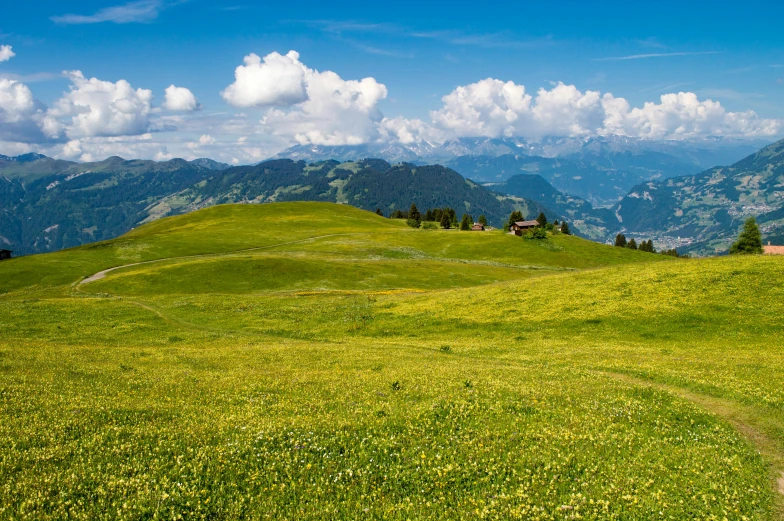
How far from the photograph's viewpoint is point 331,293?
67.6 m

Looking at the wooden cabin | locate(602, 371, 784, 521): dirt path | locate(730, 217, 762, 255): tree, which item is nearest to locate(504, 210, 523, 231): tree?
the wooden cabin

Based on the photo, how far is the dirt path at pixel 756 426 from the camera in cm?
1207

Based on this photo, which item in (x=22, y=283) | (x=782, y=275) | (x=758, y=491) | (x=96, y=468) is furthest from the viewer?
(x=22, y=283)

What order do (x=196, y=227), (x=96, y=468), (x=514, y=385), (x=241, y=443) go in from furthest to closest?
(x=196, y=227)
(x=514, y=385)
(x=241, y=443)
(x=96, y=468)

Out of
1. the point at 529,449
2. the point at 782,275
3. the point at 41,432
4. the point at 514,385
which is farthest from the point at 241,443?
the point at 782,275

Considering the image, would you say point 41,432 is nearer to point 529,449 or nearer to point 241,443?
point 241,443

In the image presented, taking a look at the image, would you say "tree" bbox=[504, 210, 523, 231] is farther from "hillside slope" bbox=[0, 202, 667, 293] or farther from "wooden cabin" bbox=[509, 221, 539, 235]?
"hillside slope" bbox=[0, 202, 667, 293]

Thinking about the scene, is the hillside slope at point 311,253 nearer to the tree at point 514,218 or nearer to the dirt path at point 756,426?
the tree at point 514,218

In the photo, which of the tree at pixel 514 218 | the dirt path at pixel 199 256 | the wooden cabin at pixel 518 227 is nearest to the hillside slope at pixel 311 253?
the dirt path at pixel 199 256

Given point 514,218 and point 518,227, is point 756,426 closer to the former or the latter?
point 518,227

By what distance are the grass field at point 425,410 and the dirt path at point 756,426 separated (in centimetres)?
11

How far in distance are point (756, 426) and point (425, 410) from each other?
12.6 m

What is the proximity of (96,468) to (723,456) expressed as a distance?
1758 cm

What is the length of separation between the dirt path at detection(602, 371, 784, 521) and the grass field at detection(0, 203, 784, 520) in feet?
0.35
